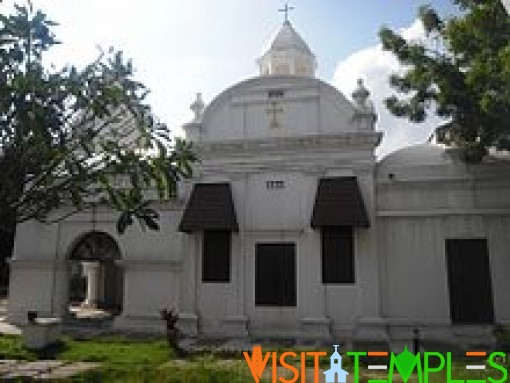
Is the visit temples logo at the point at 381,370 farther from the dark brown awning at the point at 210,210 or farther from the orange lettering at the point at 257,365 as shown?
the dark brown awning at the point at 210,210

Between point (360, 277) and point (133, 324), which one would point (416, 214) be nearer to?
point (360, 277)

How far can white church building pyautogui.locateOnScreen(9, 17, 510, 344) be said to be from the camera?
49.7 ft

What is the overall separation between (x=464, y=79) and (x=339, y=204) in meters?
5.11

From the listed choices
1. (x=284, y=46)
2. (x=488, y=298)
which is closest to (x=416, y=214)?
(x=488, y=298)

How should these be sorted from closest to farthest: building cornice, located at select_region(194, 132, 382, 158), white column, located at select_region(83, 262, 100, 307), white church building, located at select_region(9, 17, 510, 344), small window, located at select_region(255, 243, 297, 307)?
white church building, located at select_region(9, 17, 510, 344) → small window, located at select_region(255, 243, 297, 307) → building cornice, located at select_region(194, 132, 382, 158) → white column, located at select_region(83, 262, 100, 307)

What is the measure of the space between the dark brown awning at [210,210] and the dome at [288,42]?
8958 millimetres

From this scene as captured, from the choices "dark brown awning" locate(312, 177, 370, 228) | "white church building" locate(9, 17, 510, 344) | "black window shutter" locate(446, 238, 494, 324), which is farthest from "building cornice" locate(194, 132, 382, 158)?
"black window shutter" locate(446, 238, 494, 324)

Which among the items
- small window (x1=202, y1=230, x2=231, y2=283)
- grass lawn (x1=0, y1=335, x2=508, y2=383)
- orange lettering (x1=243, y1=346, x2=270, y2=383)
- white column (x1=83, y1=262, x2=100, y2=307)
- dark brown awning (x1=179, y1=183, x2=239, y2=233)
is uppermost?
dark brown awning (x1=179, y1=183, x2=239, y2=233)

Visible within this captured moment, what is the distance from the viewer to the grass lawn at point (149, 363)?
9.30 m

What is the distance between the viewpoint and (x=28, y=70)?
7434 millimetres

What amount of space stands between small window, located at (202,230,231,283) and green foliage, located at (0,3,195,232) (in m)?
6.88

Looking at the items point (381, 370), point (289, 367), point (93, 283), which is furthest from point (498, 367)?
point (93, 283)

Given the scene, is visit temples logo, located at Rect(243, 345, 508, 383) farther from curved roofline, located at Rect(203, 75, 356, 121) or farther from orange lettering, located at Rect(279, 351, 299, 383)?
curved roofline, located at Rect(203, 75, 356, 121)

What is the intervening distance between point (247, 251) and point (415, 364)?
7253 millimetres
